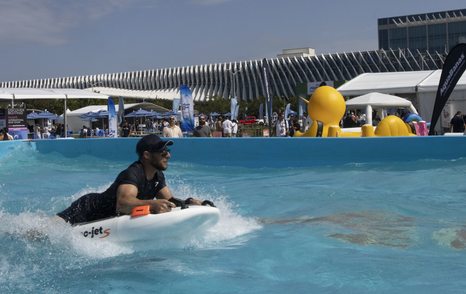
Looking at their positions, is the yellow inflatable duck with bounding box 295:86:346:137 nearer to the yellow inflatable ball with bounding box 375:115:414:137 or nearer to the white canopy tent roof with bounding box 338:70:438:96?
the yellow inflatable ball with bounding box 375:115:414:137

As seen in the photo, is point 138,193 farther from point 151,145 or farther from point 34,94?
point 34,94

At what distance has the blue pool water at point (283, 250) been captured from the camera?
13.6 ft

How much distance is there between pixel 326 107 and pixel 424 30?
249ft

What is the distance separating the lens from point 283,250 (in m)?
5.14

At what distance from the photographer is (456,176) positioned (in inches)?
376

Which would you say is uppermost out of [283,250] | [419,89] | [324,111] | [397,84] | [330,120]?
[397,84]

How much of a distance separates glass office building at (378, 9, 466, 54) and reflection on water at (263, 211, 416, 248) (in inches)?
3034

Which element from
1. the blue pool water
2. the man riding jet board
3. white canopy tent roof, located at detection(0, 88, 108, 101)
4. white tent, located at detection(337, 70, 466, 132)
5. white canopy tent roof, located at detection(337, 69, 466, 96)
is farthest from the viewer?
white canopy tent roof, located at detection(0, 88, 108, 101)

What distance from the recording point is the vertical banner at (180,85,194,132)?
20.0m

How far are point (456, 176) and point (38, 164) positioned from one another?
1007 cm

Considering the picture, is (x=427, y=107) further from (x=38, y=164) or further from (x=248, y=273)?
(x=248, y=273)

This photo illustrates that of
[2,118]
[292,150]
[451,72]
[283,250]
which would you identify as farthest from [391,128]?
[2,118]

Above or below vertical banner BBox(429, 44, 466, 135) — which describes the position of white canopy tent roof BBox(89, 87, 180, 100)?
above

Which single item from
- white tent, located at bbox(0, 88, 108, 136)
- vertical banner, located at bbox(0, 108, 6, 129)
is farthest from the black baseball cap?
white tent, located at bbox(0, 88, 108, 136)
